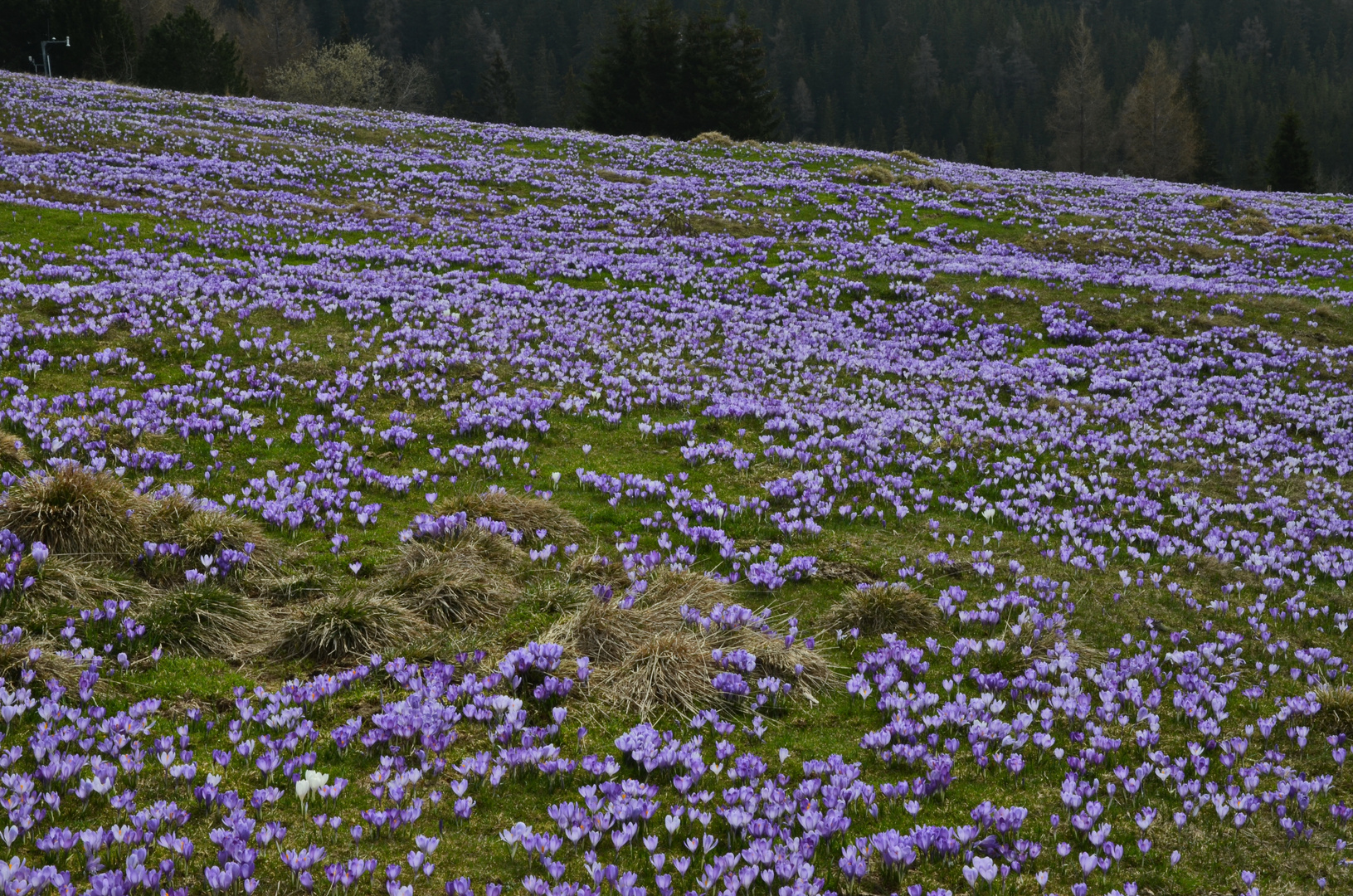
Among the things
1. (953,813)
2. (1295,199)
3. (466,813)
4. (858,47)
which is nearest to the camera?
(466,813)

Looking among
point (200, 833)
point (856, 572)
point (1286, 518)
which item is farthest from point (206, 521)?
point (1286, 518)

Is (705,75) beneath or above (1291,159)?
above

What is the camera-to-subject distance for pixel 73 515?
692cm

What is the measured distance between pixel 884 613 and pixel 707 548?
2179 mm

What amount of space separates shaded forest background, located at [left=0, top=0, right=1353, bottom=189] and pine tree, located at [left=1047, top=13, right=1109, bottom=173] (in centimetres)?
225

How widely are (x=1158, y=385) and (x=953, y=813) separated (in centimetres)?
1450

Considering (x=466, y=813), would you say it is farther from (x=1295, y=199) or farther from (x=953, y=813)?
(x=1295, y=199)

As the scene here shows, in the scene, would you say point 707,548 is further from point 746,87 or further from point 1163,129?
point 1163,129

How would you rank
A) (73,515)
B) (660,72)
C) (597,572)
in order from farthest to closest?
1. (660,72)
2. (597,572)
3. (73,515)

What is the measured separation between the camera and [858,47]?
166 metres

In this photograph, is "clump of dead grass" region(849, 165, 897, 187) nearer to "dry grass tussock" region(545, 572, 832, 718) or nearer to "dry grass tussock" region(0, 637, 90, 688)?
"dry grass tussock" region(545, 572, 832, 718)

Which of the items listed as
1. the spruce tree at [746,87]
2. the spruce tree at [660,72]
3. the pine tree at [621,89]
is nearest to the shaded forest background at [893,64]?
the pine tree at [621,89]

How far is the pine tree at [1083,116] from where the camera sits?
9850cm

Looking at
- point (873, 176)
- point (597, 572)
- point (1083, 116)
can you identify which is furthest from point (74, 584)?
point (1083, 116)
